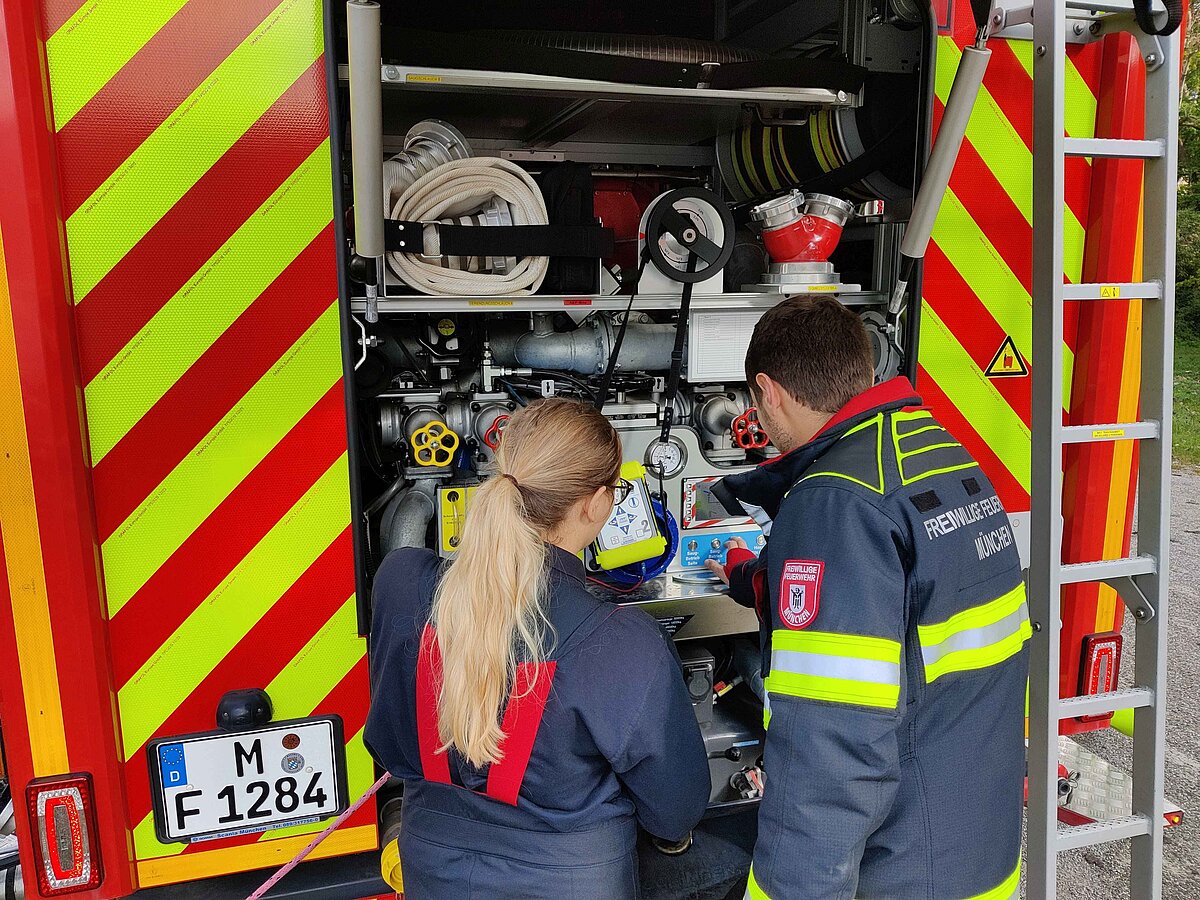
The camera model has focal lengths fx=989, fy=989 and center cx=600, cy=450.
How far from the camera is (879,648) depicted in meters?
1.50

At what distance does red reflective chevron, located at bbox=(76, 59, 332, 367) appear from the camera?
1.66 meters

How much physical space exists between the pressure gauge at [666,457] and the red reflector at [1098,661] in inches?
41.9

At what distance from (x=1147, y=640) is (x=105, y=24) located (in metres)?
2.20

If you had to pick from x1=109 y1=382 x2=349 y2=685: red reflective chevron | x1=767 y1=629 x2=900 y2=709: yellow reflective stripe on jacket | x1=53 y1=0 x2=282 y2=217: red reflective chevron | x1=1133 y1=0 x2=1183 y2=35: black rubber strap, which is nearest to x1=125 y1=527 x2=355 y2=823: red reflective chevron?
x1=109 y1=382 x2=349 y2=685: red reflective chevron

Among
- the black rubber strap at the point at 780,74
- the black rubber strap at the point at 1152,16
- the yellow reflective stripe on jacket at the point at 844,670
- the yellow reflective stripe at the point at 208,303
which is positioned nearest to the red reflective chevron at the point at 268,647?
the yellow reflective stripe at the point at 208,303

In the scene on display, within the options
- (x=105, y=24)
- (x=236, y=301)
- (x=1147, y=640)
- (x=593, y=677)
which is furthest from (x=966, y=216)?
(x=105, y=24)

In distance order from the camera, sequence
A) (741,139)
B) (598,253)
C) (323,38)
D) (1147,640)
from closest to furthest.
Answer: (323,38) → (1147,640) → (598,253) → (741,139)

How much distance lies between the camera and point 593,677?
157cm

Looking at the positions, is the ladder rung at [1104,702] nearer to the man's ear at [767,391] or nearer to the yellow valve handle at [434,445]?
the man's ear at [767,391]

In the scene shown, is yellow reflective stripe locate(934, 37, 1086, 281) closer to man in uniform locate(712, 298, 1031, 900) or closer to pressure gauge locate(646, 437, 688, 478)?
man in uniform locate(712, 298, 1031, 900)

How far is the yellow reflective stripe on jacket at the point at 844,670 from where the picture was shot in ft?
4.89

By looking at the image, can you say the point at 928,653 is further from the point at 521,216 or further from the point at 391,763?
the point at 521,216

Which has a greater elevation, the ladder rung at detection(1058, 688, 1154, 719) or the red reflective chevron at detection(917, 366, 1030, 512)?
the red reflective chevron at detection(917, 366, 1030, 512)

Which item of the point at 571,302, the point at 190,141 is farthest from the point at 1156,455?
the point at 190,141
